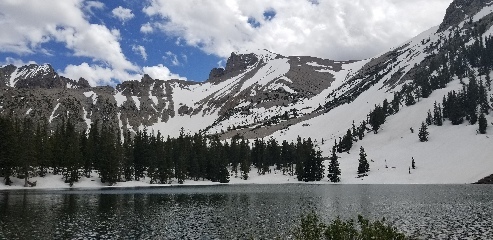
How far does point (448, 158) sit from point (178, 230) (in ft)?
542

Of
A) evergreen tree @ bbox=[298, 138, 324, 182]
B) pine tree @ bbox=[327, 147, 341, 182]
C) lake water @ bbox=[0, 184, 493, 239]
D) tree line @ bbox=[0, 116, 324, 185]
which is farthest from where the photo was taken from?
evergreen tree @ bbox=[298, 138, 324, 182]

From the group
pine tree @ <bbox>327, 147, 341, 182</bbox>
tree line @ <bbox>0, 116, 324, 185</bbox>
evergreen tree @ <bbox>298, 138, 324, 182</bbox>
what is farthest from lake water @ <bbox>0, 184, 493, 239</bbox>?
evergreen tree @ <bbox>298, 138, 324, 182</bbox>

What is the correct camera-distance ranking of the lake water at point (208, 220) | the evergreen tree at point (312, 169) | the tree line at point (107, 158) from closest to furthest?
the lake water at point (208, 220) < the tree line at point (107, 158) < the evergreen tree at point (312, 169)

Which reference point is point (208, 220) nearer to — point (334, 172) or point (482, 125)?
point (334, 172)

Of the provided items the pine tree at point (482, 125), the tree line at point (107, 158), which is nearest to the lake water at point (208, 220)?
the tree line at point (107, 158)

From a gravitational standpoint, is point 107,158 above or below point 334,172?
above

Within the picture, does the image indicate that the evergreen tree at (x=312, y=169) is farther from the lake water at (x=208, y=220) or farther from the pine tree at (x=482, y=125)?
the lake water at (x=208, y=220)

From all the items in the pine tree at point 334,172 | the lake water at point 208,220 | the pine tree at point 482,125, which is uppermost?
the pine tree at point 482,125

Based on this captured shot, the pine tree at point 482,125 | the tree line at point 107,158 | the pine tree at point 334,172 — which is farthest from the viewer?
the pine tree at point 482,125

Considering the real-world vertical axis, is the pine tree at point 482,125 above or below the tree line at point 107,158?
above

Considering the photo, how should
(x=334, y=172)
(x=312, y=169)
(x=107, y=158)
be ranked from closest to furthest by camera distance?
(x=107, y=158), (x=334, y=172), (x=312, y=169)

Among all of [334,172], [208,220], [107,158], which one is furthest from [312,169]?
[208,220]

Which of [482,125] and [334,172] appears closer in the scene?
[334,172]

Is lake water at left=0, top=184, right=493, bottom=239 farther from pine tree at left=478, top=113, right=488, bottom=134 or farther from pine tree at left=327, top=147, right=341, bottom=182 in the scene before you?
pine tree at left=478, top=113, right=488, bottom=134
